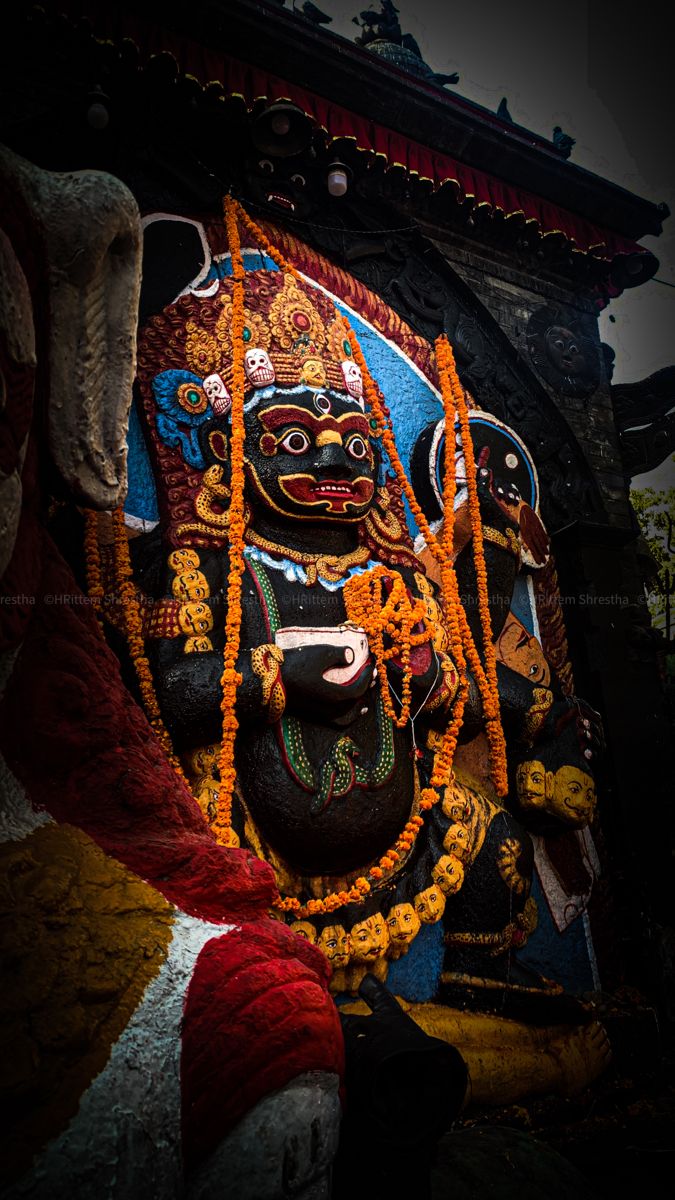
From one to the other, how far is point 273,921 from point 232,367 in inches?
107

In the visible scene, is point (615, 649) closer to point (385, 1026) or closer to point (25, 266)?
point (385, 1026)

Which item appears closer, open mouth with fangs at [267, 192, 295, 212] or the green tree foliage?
open mouth with fangs at [267, 192, 295, 212]

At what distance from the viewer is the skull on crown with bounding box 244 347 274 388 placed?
3484 millimetres

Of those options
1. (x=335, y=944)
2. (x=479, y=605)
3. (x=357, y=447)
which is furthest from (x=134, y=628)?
(x=479, y=605)

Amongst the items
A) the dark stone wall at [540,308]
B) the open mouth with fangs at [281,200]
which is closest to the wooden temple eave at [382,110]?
the dark stone wall at [540,308]

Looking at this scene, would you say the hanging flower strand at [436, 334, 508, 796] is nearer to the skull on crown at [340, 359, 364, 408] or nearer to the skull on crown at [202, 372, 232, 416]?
the skull on crown at [340, 359, 364, 408]

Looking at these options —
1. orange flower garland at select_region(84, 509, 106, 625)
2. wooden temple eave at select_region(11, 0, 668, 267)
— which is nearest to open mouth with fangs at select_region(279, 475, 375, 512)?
orange flower garland at select_region(84, 509, 106, 625)

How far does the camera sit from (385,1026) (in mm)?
1339

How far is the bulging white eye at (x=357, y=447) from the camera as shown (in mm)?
3463

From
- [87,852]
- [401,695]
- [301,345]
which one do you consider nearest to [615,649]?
[401,695]

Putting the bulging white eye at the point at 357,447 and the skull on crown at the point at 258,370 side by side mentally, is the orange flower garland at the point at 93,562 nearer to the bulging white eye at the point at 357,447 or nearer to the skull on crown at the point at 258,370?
the skull on crown at the point at 258,370

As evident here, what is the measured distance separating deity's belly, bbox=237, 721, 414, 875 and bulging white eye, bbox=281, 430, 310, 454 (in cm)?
117

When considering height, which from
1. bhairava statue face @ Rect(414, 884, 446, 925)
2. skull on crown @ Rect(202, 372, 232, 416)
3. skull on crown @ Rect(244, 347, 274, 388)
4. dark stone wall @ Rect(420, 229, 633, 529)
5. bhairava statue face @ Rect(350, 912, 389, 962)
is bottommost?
bhairava statue face @ Rect(350, 912, 389, 962)

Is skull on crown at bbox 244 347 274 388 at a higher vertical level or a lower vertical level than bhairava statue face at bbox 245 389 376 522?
higher
